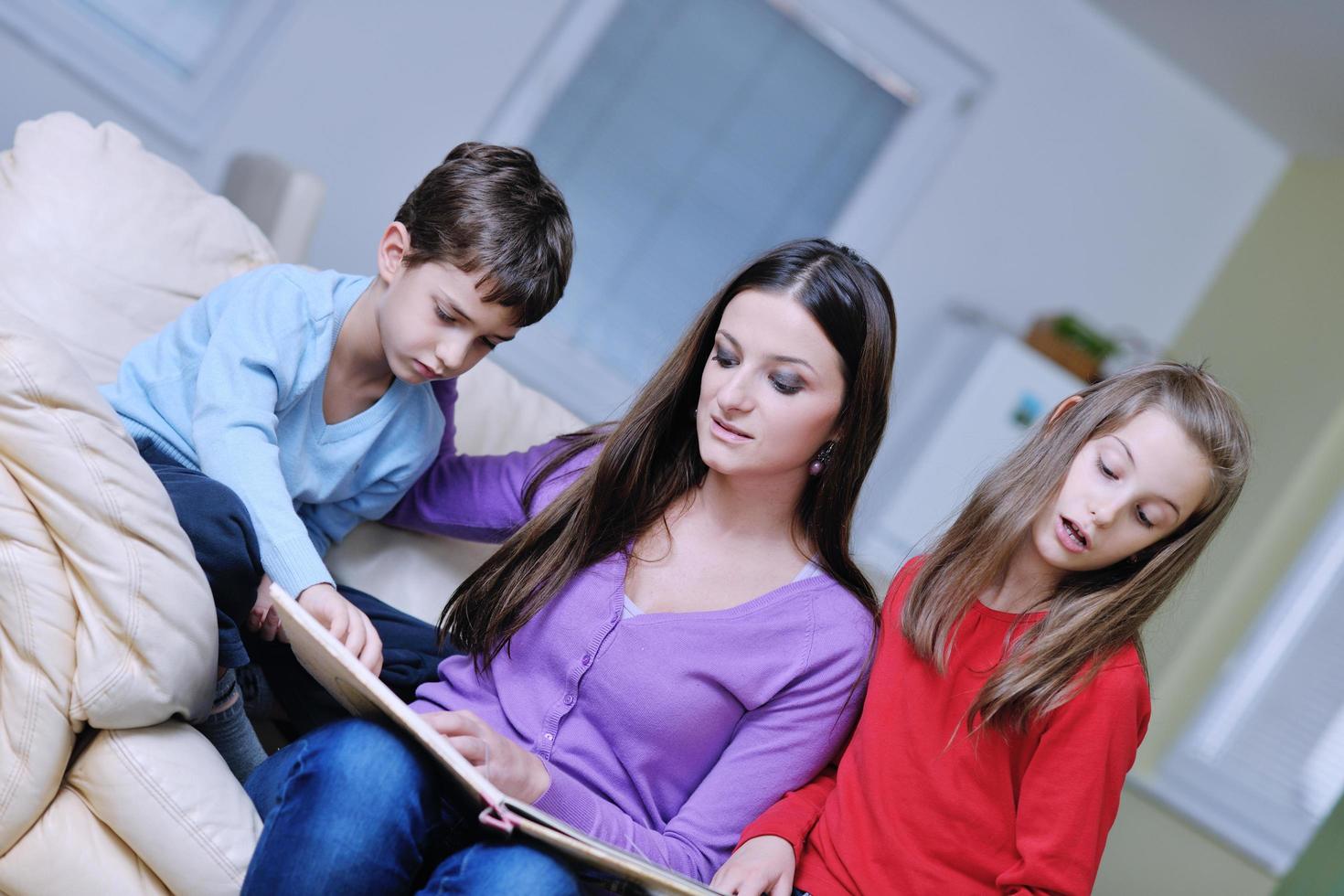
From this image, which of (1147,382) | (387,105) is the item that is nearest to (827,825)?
(1147,382)

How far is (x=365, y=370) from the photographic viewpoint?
145cm

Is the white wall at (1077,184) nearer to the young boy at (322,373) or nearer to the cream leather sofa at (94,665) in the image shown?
the young boy at (322,373)

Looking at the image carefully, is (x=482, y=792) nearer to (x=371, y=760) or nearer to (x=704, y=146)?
(x=371, y=760)

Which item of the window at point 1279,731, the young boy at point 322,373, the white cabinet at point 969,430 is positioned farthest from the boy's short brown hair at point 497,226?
the window at point 1279,731

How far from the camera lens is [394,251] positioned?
1.42m

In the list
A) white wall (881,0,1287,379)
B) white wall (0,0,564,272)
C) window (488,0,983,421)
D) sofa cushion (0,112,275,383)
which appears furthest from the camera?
white wall (881,0,1287,379)

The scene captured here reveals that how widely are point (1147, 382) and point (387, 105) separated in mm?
2667

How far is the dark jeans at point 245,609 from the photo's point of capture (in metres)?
1.18

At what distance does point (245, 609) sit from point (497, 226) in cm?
50

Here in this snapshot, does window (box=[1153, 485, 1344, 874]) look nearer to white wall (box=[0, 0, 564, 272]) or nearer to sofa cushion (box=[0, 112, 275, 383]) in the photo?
white wall (box=[0, 0, 564, 272])

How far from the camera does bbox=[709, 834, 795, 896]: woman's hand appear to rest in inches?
44.5

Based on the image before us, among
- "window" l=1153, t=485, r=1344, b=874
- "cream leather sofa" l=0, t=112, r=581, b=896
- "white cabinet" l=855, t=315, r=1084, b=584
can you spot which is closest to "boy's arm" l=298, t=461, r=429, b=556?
"cream leather sofa" l=0, t=112, r=581, b=896

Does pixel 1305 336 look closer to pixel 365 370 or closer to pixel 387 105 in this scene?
pixel 387 105

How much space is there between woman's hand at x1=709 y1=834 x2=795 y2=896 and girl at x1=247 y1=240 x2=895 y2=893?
1.8 inches
